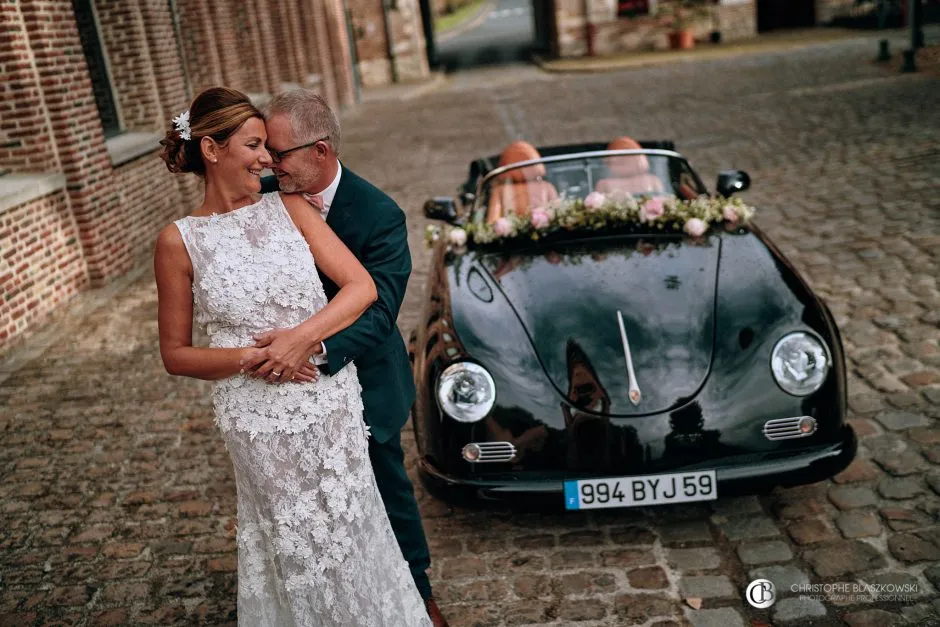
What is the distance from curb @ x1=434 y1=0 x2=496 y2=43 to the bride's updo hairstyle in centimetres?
4803

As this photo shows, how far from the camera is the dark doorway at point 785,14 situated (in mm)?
33938

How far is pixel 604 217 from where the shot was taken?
508 centimetres

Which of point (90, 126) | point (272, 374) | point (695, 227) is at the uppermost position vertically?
point (90, 126)

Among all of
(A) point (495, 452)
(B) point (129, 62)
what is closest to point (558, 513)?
(A) point (495, 452)

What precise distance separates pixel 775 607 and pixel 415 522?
4.76ft

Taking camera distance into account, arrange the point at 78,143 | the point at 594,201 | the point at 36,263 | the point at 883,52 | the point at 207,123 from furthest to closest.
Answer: the point at 883,52 < the point at 78,143 < the point at 36,263 < the point at 594,201 < the point at 207,123

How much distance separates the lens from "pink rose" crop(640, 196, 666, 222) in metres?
5.01

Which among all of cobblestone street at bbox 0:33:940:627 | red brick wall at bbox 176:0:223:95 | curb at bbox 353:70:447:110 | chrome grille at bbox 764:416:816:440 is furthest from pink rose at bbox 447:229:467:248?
curb at bbox 353:70:447:110

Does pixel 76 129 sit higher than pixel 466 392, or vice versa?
pixel 76 129

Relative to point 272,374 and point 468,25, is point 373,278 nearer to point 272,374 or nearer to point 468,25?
point 272,374

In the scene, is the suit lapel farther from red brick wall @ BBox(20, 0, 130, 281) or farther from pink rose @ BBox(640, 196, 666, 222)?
red brick wall @ BBox(20, 0, 130, 281)

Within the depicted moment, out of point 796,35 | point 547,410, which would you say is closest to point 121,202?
point 547,410

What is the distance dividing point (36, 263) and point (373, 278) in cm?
617

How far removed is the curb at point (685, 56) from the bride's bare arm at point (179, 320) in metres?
26.5
